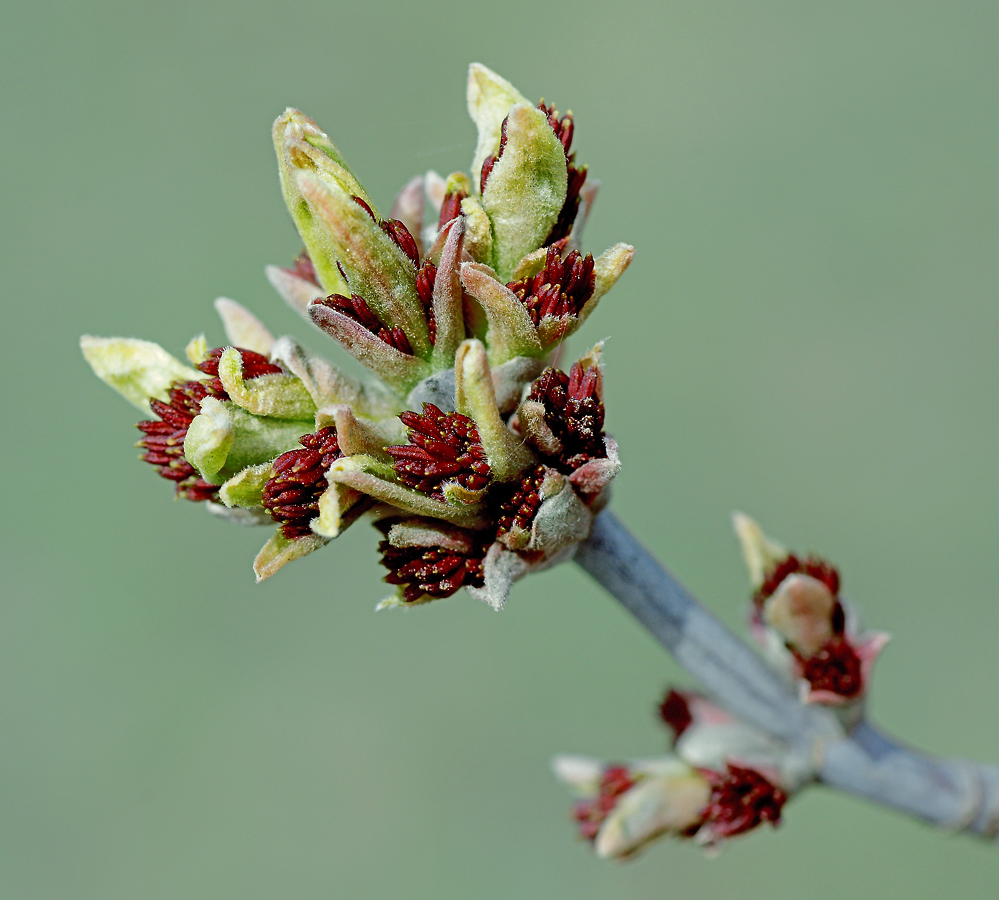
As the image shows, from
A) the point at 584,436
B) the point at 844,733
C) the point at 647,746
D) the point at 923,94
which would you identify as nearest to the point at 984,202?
the point at 923,94

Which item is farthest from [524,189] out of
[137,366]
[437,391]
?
[137,366]

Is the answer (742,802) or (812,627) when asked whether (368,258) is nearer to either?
(812,627)

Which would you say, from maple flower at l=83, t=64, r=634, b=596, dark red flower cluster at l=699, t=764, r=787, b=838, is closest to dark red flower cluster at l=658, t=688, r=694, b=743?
dark red flower cluster at l=699, t=764, r=787, b=838

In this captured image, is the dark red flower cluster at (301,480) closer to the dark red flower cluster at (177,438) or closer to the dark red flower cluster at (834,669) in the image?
the dark red flower cluster at (177,438)

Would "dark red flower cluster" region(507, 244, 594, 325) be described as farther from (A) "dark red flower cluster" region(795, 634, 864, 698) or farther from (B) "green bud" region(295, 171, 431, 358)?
(A) "dark red flower cluster" region(795, 634, 864, 698)

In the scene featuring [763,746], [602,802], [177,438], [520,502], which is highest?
[177,438]

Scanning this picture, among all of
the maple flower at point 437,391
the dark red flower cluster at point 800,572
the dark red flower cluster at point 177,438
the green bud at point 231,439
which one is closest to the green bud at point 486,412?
the maple flower at point 437,391
